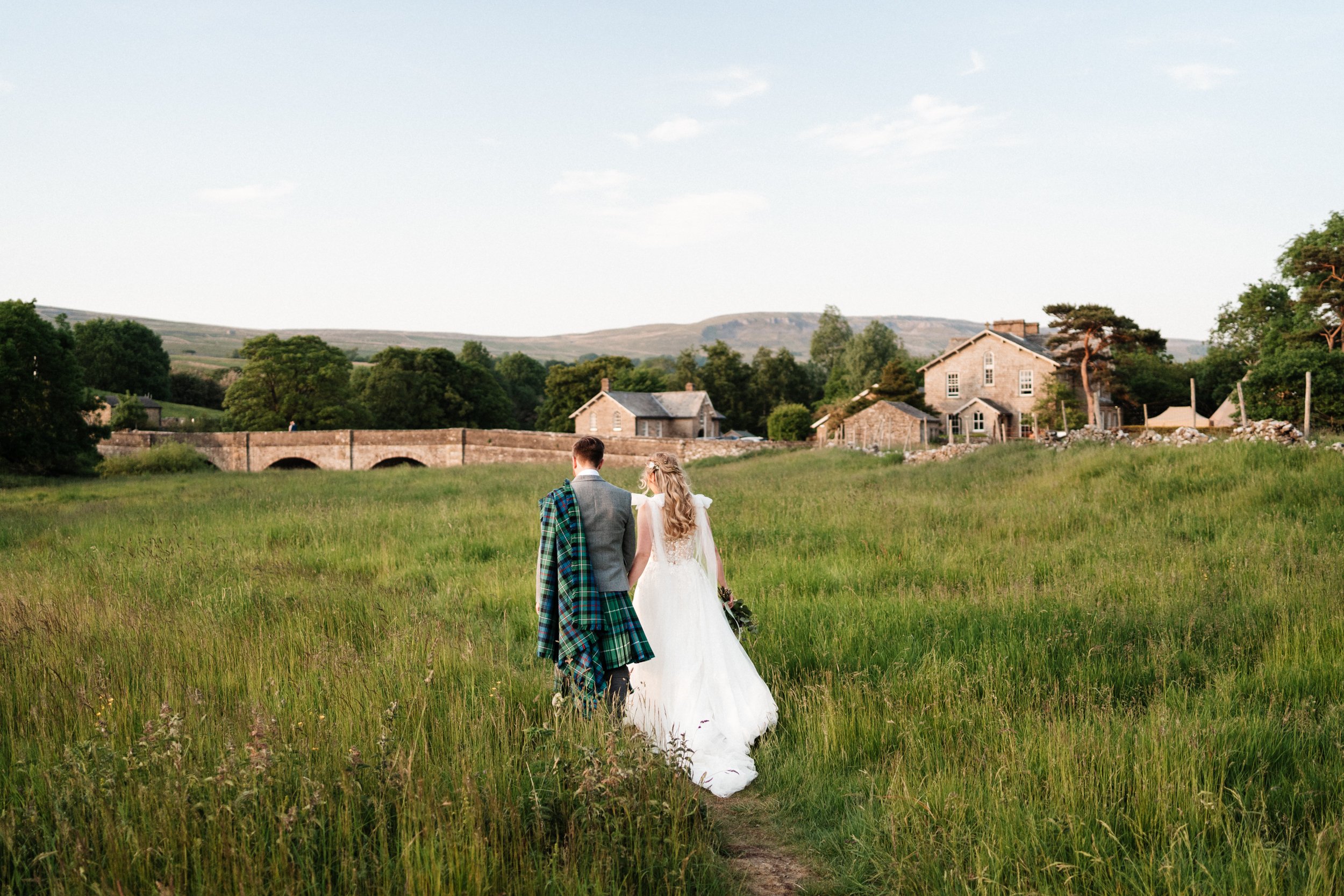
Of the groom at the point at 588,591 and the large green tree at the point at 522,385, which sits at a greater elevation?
the large green tree at the point at 522,385

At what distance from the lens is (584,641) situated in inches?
196

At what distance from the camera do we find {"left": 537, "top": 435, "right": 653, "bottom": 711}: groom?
16.4ft

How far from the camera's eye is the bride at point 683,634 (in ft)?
16.7

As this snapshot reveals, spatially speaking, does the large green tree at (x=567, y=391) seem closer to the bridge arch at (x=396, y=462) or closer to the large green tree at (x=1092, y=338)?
the bridge arch at (x=396, y=462)

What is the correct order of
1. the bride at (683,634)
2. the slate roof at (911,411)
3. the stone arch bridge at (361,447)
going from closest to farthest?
the bride at (683,634), the stone arch bridge at (361,447), the slate roof at (911,411)

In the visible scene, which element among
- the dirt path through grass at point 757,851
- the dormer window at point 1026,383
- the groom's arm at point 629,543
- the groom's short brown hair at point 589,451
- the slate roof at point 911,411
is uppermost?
the dormer window at point 1026,383

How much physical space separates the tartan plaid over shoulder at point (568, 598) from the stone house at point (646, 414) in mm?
54895

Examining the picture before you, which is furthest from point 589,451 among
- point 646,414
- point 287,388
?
point 646,414

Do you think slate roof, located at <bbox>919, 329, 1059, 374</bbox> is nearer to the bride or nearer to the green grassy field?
the green grassy field

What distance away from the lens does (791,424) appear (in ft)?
200

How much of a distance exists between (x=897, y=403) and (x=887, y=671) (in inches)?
1861

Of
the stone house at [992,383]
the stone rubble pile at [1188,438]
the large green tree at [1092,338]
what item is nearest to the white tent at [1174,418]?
the stone house at [992,383]

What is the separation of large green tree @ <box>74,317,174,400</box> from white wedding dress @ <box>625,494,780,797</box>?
281 feet

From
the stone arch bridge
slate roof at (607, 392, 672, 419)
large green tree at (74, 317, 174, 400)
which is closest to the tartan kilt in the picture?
the stone arch bridge
